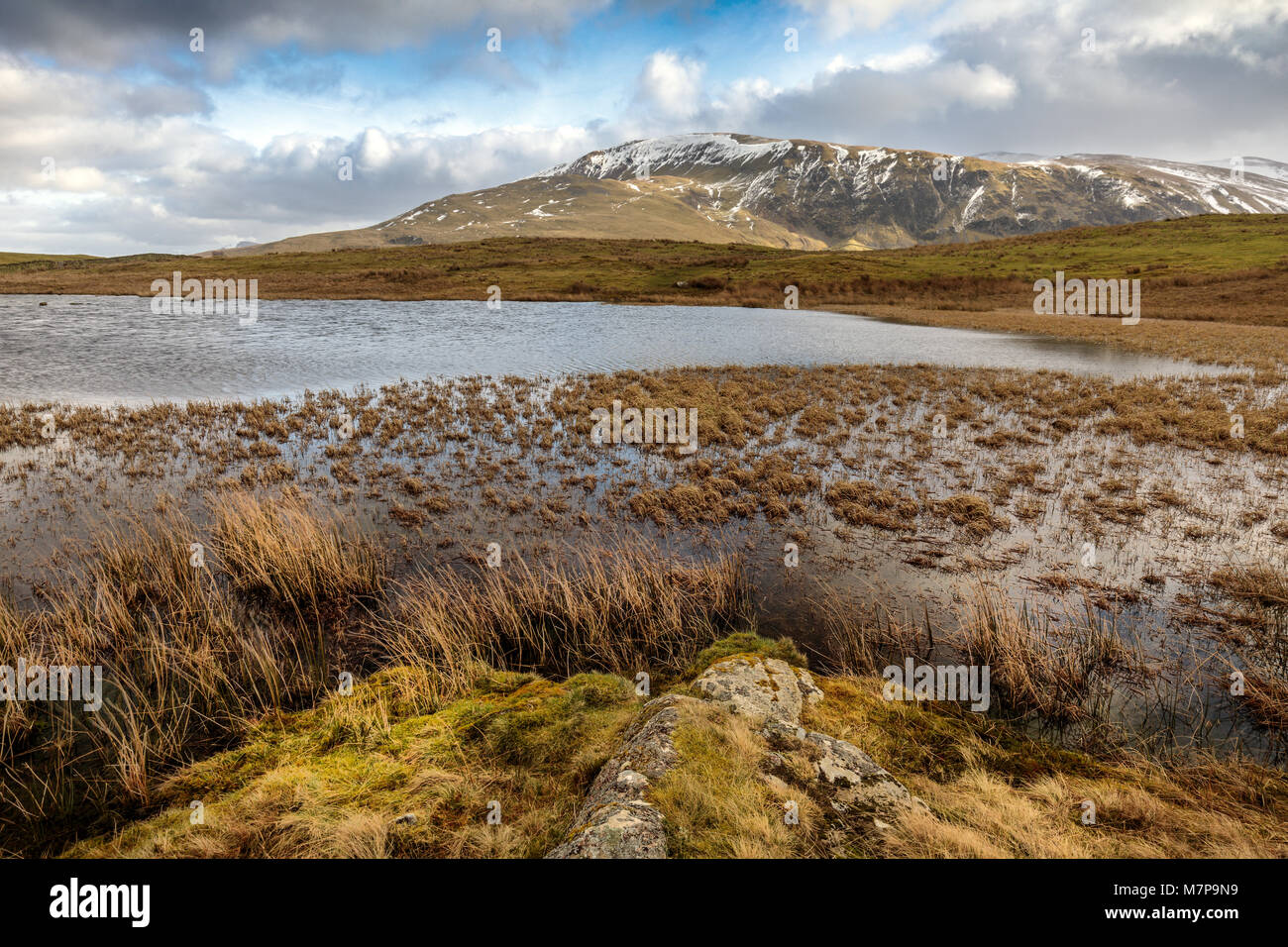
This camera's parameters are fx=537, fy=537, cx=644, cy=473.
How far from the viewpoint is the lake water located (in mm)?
29547

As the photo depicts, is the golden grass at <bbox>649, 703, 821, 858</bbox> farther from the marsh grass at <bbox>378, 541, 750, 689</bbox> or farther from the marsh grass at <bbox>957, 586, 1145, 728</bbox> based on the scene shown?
the marsh grass at <bbox>957, 586, 1145, 728</bbox>

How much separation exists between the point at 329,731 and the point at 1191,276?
4320 inches

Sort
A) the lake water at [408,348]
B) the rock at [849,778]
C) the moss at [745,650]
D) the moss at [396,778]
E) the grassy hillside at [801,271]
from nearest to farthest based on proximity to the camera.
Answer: the moss at [396,778]
the rock at [849,778]
the moss at [745,650]
the lake water at [408,348]
the grassy hillside at [801,271]

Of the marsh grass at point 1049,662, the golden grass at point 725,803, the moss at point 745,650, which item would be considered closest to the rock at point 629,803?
the golden grass at point 725,803

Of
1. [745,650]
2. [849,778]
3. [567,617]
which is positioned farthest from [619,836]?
[567,617]

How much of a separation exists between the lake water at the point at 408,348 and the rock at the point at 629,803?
2836 centimetres

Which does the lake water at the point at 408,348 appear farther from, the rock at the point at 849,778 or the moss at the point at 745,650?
the rock at the point at 849,778

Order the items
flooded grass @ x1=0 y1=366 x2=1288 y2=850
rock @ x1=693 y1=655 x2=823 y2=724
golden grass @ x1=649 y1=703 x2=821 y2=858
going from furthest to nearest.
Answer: flooded grass @ x1=0 y1=366 x2=1288 y2=850 → rock @ x1=693 y1=655 x2=823 y2=724 → golden grass @ x1=649 y1=703 x2=821 y2=858

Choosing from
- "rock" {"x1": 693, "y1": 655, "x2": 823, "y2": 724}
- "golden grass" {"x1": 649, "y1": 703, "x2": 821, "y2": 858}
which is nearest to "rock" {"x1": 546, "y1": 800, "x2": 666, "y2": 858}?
"golden grass" {"x1": 649, "y1": 703, "x2": 821, "y2": 858}

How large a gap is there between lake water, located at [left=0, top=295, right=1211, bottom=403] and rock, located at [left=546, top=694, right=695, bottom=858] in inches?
1116

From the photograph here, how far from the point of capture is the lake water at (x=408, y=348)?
2955 cm

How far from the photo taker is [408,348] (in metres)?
41.4

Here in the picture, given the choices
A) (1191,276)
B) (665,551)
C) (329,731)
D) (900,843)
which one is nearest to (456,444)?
(665,551)

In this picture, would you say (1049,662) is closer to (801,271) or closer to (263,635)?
(263,635)
